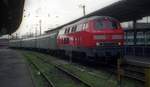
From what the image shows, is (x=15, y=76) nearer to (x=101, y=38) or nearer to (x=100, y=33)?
(x=101, y=38)

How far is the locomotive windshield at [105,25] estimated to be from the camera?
1986cm

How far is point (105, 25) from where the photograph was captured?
19.9 meters

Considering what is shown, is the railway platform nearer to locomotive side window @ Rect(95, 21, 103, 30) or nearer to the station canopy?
locomotive side window @ Rect(95, 21, 103, 30)

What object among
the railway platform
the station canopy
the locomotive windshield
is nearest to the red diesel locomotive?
the locomotive windshield

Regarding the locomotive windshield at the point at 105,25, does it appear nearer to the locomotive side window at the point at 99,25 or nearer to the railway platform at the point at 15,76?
the locomotive side window at the point at 99,25

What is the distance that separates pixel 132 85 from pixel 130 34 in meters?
30.9

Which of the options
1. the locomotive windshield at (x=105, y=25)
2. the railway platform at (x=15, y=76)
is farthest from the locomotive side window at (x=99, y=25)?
the railway platform at (x=15, y=76)

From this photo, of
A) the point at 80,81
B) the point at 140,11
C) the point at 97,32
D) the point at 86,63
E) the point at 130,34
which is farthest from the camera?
the point at 130,34

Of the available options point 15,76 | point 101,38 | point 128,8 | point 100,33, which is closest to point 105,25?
point 100,33

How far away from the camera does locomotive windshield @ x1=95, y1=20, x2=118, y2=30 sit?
1986 centimetres

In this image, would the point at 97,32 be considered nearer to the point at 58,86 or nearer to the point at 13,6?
the point at 58,86

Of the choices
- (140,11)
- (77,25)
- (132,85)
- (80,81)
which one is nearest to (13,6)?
(77,25)

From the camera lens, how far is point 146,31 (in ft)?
116

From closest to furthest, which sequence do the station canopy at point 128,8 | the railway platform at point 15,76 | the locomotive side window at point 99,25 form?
the railway platform at point 15,76
the locomotive side window at point 99,25
the station canopy at point 128,8
